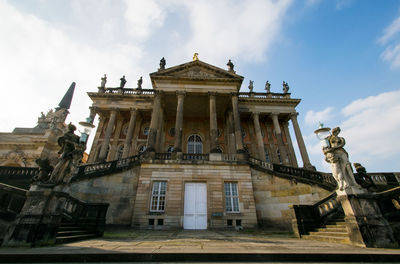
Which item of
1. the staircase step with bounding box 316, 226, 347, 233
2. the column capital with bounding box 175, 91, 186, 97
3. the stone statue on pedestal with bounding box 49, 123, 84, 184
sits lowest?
the staircase step with bounding box 316, 226, 347, 233

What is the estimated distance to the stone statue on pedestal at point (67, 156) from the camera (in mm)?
5715

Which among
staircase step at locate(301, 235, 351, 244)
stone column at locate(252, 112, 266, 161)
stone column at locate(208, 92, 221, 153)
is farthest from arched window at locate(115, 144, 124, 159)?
staircase step at locate(301, 235, 351, 244)

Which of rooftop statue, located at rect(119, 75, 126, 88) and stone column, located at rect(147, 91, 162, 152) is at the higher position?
rooftop statue, located at rect(119, 75, 126, 88)

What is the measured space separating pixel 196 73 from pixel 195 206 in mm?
12226

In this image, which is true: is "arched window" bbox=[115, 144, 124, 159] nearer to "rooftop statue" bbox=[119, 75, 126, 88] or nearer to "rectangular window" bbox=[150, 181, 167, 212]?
"rooftop statue" bbox=[119, 75, 126, 88]

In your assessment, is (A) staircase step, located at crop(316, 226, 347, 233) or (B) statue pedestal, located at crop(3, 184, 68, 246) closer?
(B) statue pedestal, located at crop(3, 184, 68, 246)

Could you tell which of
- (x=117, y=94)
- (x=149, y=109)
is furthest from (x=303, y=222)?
(x=117, y=94)

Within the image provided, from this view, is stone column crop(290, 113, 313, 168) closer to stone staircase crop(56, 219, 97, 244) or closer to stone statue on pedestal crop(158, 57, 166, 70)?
stone statue on pedestal crop(158, 57, 166, 70)

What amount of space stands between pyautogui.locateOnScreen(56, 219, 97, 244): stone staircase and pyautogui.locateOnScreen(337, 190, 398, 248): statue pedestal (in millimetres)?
8894

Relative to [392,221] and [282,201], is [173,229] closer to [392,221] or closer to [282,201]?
[282,201]

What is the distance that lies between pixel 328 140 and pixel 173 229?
936cm

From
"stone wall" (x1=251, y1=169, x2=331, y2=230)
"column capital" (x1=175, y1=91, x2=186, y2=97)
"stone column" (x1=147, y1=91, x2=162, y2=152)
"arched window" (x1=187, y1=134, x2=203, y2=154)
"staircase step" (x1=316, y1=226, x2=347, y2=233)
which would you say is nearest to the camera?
"staircase step" (x1=316, y1=226, x2=347, y2=233)

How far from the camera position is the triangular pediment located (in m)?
16.6

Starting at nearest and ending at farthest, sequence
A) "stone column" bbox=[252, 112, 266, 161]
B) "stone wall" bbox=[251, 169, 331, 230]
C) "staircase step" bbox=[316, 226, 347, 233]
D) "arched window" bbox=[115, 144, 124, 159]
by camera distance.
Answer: "staircase step" bbox=[316, 226, 347, 233] → "stone wall" bbox=[251, 169, 331, 230] → "stone column" bbox=[252, 112, 266, 161] → "arched window" bbox=[115, 144, 124, 159]
